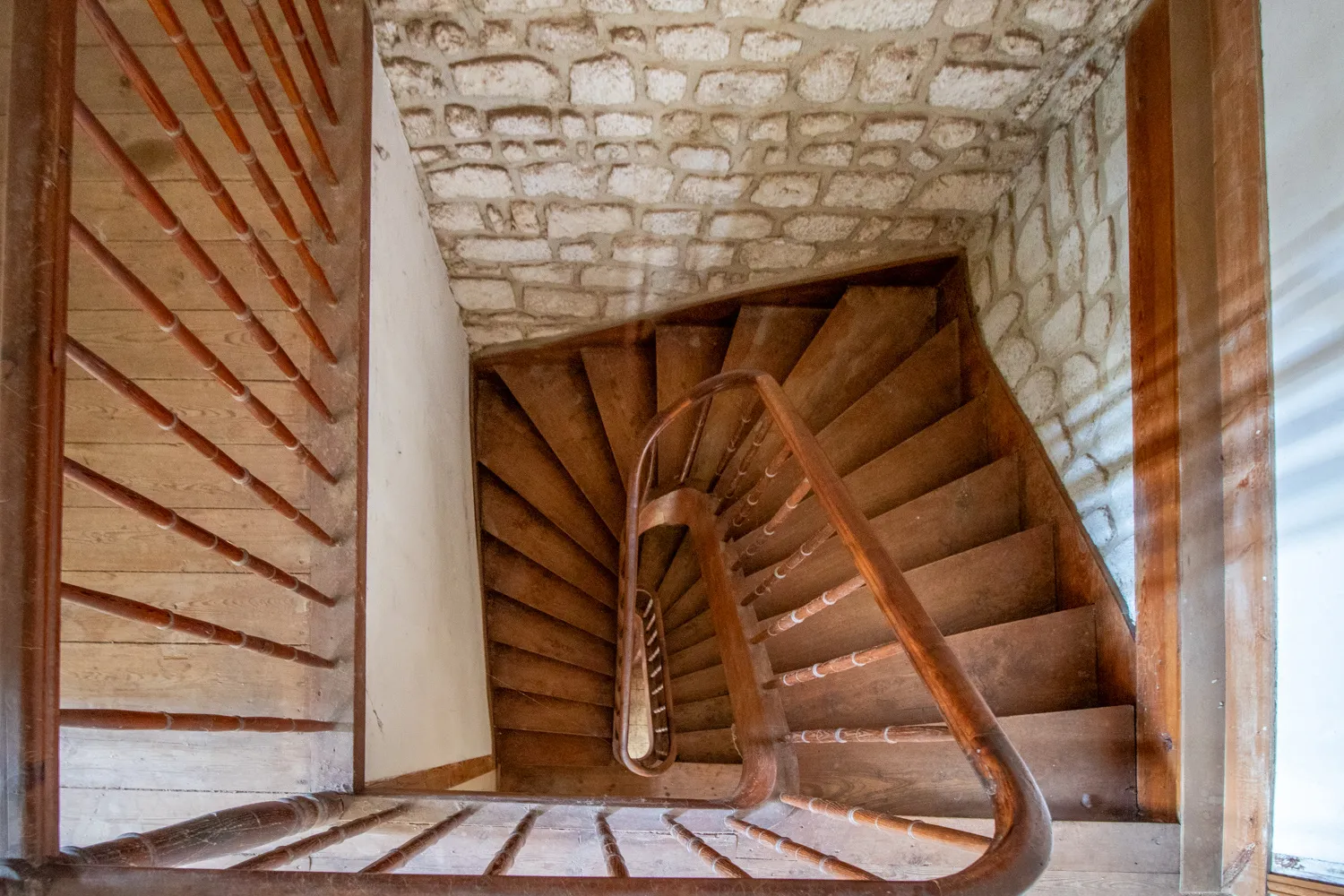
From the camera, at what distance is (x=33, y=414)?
817mm

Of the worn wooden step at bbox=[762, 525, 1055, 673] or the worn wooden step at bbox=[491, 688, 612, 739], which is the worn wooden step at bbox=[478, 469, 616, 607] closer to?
the worn wooden step at bbox=[491, 688, 612, 739]

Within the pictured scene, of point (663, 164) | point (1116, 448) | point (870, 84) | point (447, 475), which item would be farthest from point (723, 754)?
point (870, 84)

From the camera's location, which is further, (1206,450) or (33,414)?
(1206,450)

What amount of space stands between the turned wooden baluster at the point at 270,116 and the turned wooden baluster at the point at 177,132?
0.10 metres

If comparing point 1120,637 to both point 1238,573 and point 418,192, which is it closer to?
point 1238,573

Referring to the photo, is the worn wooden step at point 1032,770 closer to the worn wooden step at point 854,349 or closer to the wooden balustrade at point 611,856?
the wooden balustrade at point 611,856

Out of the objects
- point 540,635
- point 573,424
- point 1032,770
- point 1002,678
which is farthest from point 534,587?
point 1032,770

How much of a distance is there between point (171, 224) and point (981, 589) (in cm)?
211

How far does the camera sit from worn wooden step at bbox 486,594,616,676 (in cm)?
349

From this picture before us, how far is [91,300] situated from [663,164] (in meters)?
1.59

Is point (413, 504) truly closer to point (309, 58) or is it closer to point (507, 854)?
point (309, 58)

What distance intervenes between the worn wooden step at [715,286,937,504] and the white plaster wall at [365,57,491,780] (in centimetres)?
110

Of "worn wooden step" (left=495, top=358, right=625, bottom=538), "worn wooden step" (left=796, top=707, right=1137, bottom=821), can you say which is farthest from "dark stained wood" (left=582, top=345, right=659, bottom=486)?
"worn wooden step" (left=796, top=707, right=1137, bottom=821)

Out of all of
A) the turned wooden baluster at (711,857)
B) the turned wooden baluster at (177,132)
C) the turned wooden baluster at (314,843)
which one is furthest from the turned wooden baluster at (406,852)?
the turned wooden baluster at (177,132)
